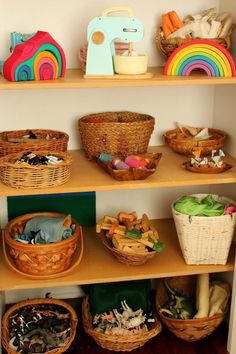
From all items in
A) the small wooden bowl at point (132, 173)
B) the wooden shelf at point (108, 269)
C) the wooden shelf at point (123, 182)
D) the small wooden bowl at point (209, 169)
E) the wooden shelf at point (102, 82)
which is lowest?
the wooden shelf at point (108, 269)

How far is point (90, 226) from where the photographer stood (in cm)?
249

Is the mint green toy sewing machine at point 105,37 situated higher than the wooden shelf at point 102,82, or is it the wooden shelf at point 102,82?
the mint green toy sewing machine at point 105,37

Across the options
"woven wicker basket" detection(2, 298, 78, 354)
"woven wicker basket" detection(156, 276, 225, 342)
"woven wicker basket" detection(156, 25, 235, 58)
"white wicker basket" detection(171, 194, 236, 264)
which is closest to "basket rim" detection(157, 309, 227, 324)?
"woven wicker basket" detection(156, 276, 225, 342)

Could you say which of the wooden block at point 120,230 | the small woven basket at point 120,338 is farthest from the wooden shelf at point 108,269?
the small woven basket at point 120,338

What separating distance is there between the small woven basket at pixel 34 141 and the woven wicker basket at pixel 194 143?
0.44 m

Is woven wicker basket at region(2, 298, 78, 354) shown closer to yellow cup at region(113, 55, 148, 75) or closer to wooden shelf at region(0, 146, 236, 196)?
wooden shelf at region(0, 146, 236, 196)

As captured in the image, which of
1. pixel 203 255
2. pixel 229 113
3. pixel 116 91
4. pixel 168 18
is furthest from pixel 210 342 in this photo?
pixel 168 18

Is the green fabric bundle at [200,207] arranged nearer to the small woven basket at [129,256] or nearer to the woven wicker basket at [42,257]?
the small woven basket at [129,256]

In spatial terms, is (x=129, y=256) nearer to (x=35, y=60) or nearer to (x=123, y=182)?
(x=123, y=182)

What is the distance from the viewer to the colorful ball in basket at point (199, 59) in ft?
6.59

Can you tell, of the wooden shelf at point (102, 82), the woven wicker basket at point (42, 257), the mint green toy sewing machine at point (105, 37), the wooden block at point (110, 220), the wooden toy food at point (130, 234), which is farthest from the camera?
the wooden block at point (110, 220)

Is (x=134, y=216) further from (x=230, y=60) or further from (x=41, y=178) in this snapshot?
(x=230, y=60)

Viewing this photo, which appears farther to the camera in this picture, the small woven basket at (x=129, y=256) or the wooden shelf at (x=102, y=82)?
the small woven basket at (x=129, y=256)

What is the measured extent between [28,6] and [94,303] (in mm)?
1231
